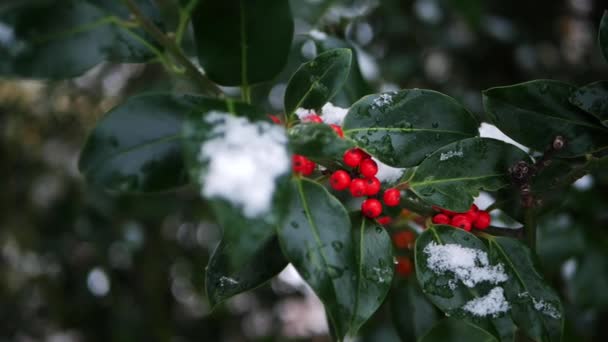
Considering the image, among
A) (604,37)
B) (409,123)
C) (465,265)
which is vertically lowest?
(465,265)

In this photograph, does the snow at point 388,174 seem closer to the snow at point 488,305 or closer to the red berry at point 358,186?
the red berry at point 358,186

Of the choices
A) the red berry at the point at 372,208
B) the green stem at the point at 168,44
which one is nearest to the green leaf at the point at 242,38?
the green stem at the point at 168,44

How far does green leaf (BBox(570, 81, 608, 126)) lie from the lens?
855mm

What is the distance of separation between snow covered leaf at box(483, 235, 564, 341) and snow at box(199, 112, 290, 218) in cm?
41

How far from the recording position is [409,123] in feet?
2.75

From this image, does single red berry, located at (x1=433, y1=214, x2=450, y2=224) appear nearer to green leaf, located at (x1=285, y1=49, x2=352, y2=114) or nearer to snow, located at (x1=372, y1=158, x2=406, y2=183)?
snow, located at (x1=372, y1=158, x2=406, y2=183)

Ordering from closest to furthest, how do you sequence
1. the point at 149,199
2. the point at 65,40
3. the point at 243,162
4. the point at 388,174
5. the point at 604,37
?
the point at 243,162 → the point at 65,40 → the point at 604,37 → the point at 388,174 → the point at 149,199

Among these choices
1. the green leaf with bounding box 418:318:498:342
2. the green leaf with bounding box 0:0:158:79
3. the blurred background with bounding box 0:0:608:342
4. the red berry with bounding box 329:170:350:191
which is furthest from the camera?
the blurred background with bounding box 0:0:608:342

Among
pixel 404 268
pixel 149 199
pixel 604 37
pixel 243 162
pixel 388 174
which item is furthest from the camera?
pixel 149 199

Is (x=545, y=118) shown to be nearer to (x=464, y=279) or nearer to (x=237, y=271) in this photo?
(x=464, y=279)

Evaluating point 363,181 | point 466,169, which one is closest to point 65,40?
point 363,181

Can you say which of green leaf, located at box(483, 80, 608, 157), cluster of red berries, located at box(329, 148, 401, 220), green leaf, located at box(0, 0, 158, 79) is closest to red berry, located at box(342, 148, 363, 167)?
cluster of red berries, located at box(329, 148, 401, 220)

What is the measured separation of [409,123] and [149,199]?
5.38 ft

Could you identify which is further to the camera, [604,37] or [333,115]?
[333,115]
